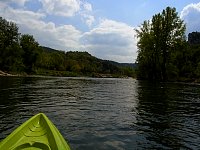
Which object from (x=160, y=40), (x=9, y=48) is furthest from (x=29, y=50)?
(x=160, y=40)

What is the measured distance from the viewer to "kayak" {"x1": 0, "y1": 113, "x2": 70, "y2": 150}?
7168 millimetres

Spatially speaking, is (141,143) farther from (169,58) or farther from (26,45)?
(26,45)

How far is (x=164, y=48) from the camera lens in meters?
66.6

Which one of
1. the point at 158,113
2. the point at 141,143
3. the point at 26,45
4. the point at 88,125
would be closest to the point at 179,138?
the point at 141,143

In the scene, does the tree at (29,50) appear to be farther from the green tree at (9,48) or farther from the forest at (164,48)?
the forest at (164,48)

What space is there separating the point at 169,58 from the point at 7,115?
58310 millimetres

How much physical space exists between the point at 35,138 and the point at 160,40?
61.2 m

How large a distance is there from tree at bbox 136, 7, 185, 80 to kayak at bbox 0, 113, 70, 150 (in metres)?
59.1

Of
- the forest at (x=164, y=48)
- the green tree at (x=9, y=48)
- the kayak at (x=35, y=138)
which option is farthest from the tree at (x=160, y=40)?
the kayak at (x=35, y=138)

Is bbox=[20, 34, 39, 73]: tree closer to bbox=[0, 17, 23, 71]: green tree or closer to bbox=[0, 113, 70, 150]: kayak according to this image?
bbox=[0, 17, 23, 71]: green tree

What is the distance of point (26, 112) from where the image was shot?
15.2 m

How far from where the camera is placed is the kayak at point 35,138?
7.17 m

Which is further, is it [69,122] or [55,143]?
[69,122]

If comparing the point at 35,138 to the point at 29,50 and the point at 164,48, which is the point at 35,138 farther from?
the point at 29,50
